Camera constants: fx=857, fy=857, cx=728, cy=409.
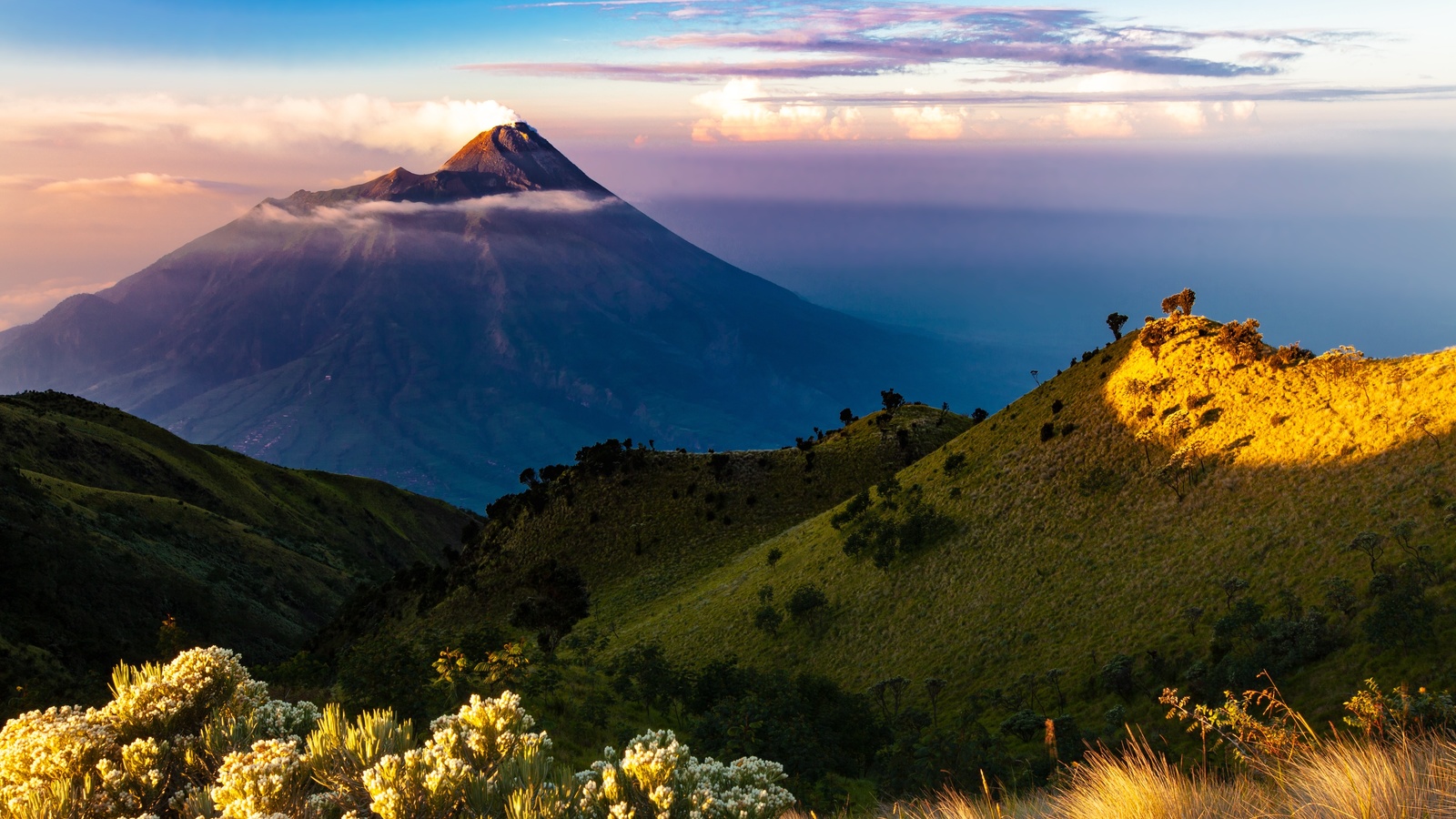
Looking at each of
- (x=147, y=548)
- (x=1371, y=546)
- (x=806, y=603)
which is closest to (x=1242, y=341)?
(x=1371, y=546)

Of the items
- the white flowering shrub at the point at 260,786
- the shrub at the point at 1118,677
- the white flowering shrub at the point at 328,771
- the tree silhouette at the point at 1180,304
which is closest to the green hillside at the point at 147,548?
the white flowering shrub at the point at 328,771

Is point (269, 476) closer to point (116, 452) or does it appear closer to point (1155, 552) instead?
point (116, 452)

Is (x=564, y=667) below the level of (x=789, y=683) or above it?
above

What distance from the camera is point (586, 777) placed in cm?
1030

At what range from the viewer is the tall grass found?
354 inches

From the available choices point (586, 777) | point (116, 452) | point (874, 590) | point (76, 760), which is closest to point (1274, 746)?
point (586, 777)

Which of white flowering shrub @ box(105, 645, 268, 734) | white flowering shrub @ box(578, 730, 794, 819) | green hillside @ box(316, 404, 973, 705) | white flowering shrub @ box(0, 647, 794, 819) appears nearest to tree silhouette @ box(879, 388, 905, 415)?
green hillside @ box(316, 404, 973, 705)

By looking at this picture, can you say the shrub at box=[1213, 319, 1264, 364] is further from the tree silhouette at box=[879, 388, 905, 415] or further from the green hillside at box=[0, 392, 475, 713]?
the green hillside at box=[0, 392, 475, 713]

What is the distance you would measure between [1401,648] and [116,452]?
139 meters

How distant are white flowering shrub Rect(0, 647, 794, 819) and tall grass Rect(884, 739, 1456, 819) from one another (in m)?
3.56

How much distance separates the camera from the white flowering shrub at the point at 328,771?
9.59 metres

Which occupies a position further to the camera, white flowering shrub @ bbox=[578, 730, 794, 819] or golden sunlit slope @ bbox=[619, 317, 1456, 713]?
golden sunlit slope @ bbox=[619, 317, 1456, 713]

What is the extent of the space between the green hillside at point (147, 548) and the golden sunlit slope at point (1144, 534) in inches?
1395

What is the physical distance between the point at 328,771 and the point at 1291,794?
1169 cm
